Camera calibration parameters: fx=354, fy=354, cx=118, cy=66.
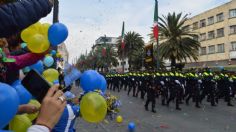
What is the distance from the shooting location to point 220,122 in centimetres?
1109

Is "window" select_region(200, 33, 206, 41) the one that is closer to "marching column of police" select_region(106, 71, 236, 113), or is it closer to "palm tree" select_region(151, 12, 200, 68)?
"palm tree" select_region(151, 12, 200, 68)

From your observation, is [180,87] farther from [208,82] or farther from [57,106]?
[57,106]

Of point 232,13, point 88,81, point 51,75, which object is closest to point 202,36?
point 232,13

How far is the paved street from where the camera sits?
9789 mm

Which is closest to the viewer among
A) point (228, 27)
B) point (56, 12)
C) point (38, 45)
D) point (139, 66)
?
point (38, 45)

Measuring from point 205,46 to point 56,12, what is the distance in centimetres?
5218

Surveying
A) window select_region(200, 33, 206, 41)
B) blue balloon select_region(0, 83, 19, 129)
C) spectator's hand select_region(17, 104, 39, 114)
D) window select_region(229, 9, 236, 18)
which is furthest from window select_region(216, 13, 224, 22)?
blue balloon select_region(0, 83, 19, 129)

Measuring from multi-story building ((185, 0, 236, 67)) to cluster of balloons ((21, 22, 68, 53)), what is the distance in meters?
47.5

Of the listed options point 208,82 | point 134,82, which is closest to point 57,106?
point 208,82

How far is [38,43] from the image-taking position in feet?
8.71

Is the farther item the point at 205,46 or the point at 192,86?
the point at 205,46

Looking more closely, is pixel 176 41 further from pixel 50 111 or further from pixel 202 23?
pixel 50 111

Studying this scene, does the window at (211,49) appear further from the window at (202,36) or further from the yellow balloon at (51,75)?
the yellow balloon at (51,75)

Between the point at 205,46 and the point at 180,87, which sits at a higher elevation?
the point at 205,46
